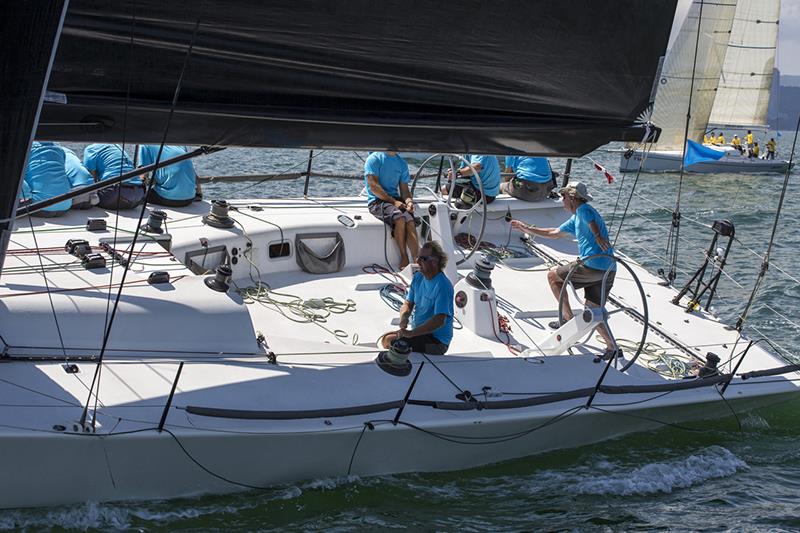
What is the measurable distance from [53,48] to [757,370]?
16.2ft

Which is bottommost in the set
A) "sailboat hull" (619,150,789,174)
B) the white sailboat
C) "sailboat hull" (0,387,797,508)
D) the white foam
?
"sailboat hull" (619,150,789,174)

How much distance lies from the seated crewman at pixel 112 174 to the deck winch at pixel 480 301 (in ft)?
8.91

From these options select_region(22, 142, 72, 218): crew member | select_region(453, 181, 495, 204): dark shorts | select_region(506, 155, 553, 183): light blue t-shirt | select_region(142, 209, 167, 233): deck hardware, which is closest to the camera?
select_region(142, 209, 167, 233): deck hardware

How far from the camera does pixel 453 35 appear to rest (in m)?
5.13

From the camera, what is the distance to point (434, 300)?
577 cm

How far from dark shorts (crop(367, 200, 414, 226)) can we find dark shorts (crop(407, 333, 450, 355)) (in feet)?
6.78

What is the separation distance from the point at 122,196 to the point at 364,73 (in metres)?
3.06

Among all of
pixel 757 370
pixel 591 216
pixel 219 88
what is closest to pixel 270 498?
pixel 219 88

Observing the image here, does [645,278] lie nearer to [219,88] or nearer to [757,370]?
[757,370]

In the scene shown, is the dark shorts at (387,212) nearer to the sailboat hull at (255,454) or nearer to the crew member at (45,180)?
the crew member at (45,180)

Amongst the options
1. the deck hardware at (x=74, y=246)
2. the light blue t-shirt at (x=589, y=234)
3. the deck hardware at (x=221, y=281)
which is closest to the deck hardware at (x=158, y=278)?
the deck hardware at (x=221, y=281)

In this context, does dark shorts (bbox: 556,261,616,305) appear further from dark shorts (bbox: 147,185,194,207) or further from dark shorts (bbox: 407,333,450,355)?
dark shorts (bbox: 147,185,194,207)

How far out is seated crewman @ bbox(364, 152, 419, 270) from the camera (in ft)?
25.5

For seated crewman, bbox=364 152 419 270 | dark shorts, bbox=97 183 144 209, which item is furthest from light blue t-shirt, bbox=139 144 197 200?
seated crewman, bbox=364 152 419 270
